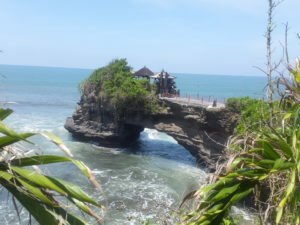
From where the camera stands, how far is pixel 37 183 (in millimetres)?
2479

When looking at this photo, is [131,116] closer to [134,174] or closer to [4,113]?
[134,174]

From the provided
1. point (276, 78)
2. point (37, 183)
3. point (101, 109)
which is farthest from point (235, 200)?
point (101, 109)

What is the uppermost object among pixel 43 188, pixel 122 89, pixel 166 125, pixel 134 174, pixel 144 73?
pixel 43 188

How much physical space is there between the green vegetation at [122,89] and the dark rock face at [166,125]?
0.59 metres

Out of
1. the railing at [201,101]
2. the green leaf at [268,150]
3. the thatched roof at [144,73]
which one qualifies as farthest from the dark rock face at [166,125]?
the green leaf at [268,150]

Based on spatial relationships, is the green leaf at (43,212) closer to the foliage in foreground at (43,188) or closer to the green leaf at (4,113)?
the foliage in foreground at (43,188)

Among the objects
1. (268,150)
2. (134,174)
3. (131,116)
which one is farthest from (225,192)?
(131,116)

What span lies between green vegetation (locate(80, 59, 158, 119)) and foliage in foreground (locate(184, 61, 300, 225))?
3190 centimetres

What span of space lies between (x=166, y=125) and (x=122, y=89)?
4.72 meters

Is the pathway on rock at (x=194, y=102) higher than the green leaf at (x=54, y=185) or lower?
lower

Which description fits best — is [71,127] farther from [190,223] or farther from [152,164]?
[190,223]

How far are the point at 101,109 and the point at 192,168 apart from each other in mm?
10655

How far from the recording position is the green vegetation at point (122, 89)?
36594 mm

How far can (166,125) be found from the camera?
3550cm
